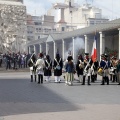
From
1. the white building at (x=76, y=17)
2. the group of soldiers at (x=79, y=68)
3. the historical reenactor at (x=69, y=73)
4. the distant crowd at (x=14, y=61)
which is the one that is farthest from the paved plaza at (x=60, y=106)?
the white building at (x=76, y=17)

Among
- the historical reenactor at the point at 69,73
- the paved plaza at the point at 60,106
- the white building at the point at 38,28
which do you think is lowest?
the paved plaza at the point at 60,106

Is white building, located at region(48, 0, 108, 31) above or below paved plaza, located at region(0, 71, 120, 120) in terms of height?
above

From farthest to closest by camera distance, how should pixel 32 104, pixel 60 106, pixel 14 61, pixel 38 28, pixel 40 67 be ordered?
pixel 38 28 → pixel 14 61 → pixel 40 67 → pixel 32 104 → pixel 60 106

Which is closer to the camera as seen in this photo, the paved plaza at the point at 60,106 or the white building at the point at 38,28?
the paved plaza at the point at 60,106

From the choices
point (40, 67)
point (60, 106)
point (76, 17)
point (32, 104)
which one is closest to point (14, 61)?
point (40, 67)

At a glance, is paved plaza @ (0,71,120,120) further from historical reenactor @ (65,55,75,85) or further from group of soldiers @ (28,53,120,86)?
group of soldiers @ (28,53,120,86)

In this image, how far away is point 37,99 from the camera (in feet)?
36.8

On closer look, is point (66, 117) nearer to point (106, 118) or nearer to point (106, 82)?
point (106, 118)

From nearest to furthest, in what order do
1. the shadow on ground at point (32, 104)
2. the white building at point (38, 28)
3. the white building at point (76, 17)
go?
the shadow on ground at point (32, 104)
the white building at point (38, 28)
the white building at point (76, 17)

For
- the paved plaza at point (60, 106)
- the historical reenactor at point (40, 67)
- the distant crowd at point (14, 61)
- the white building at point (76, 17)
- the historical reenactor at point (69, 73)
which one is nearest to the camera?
the paved plaza at point (60, 106)

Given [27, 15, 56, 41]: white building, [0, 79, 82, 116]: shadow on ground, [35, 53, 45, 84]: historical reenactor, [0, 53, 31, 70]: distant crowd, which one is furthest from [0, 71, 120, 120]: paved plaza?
[27, 15, 56, 41]: white building

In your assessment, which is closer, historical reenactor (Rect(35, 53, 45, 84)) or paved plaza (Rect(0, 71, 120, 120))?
paved plaza (Rect(0, 71, 120, 120))

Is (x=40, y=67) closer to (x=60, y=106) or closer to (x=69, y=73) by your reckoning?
(x=69, y=73)

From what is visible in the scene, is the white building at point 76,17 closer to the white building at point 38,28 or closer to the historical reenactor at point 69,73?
the white building at point 38,28
